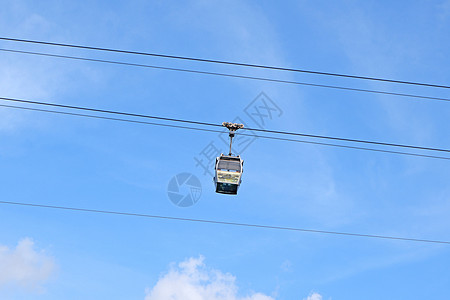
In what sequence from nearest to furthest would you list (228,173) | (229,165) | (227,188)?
(228,173)
(229,165)
(227,188)

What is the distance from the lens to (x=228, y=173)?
1972cm

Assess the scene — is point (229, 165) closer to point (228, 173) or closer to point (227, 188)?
point (228, 173)

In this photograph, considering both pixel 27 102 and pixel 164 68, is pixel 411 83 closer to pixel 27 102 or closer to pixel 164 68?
pixel 164 68

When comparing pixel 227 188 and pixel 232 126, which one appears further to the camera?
pixel 227 188

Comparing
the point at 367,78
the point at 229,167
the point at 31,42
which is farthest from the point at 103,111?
the point at 367,78

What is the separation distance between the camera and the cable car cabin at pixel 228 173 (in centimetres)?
1970

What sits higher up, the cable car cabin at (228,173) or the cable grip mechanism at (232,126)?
the cable grip mechanism at (232,126)

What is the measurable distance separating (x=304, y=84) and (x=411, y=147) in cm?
442

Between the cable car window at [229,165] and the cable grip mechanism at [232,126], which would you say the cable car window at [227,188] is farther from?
the cable grip mechanism at [232,126]

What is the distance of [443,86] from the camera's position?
58.5 ft

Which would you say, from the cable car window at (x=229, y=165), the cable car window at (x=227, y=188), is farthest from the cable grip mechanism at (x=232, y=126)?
the cable car window at (x=227, y=188)

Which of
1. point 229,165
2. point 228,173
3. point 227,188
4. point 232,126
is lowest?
point 227,188

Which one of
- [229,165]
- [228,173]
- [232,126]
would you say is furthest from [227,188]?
[232,126]

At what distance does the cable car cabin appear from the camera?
19703mm
